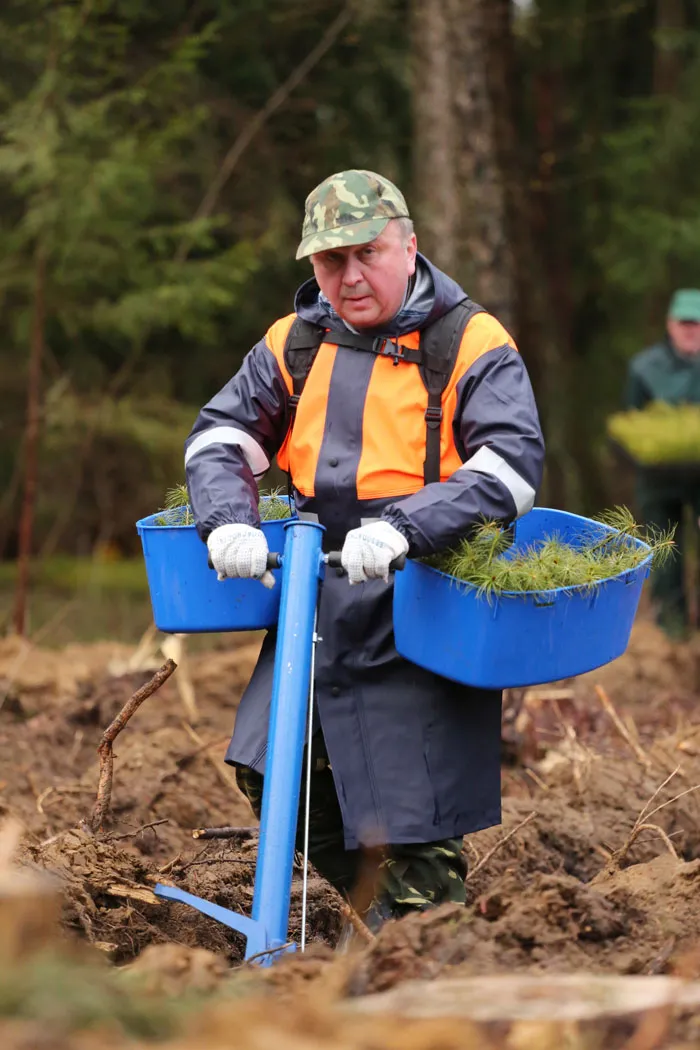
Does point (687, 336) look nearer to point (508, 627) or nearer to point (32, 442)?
point (32, 442)

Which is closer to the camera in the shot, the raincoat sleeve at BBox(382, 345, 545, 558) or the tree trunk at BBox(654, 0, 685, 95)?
the raincoat sleeve at BBox(382, 345, 545, 558)

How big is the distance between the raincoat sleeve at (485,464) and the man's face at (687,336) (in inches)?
239

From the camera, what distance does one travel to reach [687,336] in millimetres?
9547

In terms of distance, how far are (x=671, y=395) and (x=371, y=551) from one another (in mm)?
6539

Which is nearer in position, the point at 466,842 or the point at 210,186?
the point at 466,842

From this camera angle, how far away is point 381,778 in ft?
12.2

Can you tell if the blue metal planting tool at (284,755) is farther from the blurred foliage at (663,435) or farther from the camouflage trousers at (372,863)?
the blurred foliage at (663,435)

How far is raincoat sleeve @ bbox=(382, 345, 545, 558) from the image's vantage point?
3490 mm

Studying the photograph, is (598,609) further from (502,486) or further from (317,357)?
(317,357)

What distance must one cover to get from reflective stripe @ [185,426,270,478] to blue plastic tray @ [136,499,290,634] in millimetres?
245

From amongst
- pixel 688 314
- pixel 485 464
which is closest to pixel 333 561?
pixel 485 464

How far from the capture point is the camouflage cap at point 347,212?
3.71 m

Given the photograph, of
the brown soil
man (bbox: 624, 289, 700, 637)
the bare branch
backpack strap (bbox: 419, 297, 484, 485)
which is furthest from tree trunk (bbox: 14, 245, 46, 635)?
backpack strap (bbox: 419, 297, 484, 485)

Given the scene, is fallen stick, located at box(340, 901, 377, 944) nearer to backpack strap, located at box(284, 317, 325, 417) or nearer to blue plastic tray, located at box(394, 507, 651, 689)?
blue plastic tray, located at box(394, 507, 651, 689)
